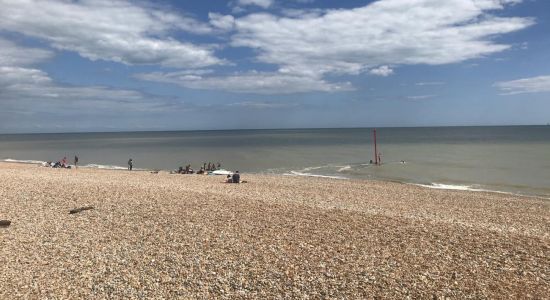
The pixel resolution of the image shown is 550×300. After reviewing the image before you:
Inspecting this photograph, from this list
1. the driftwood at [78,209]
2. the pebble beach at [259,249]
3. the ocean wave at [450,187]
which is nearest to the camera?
the pebble beach at [259,249]

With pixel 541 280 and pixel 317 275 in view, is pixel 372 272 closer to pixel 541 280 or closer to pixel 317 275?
pixel 317 275

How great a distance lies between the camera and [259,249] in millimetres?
11234

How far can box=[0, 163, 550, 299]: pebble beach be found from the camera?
29.2 ft

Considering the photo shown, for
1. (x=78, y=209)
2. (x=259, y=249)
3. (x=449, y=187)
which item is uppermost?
(x=78, y=209)

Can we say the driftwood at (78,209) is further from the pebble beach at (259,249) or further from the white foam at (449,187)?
the white foam at (449,187)

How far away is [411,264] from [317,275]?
2.48 meters

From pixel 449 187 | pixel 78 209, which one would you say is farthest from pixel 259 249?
pixel 449 187

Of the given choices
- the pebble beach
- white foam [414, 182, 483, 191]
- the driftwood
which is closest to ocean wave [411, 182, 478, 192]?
white foam [414, 182, 483, 191]

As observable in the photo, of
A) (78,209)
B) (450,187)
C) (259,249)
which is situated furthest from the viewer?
(450,187)

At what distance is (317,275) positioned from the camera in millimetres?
9516

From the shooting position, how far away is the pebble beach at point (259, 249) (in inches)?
351

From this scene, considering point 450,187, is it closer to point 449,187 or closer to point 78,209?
point 449,187

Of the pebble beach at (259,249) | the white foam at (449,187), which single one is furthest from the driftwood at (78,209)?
the white foam at (449,187)

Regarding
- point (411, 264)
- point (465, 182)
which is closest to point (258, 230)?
point (411, 264)
